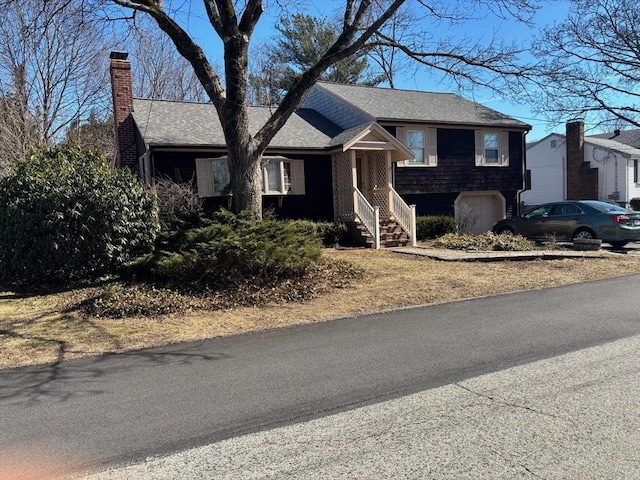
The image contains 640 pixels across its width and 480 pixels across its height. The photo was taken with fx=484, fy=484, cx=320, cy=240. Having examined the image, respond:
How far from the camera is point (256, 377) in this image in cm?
487

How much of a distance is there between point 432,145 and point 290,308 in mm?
14457

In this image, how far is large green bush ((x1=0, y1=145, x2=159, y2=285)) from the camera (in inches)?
366

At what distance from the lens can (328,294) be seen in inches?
354

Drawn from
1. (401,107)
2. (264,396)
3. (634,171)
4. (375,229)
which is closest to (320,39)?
(401,107)

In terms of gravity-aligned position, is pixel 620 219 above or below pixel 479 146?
below

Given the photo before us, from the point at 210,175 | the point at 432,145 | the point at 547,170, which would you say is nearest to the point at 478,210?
the point at 432,145

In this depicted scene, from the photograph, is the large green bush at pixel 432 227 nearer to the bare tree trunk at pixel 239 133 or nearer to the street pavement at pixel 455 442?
the bare tree trunk at pixel 239 133

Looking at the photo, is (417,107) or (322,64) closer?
(322,64)

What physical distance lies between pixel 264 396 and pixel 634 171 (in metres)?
39.4

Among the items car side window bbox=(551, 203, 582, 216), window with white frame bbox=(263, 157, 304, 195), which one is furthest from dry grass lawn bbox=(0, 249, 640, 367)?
window with white frame bbox=(263, 157, 304, 195)

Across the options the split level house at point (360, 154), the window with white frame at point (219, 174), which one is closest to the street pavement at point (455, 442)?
the split level house at point (360, 154)

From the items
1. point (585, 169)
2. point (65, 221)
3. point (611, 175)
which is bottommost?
point (65, 221)

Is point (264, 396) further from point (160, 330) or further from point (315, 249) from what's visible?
point (315, 249)

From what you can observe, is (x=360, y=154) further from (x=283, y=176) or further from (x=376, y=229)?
(x=376, y=229)
